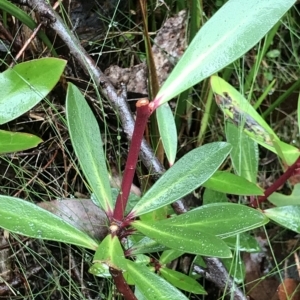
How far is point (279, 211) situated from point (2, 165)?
514 mm

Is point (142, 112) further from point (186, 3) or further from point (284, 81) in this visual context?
point (284, 81)

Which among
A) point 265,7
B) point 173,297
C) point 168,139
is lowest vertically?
point 173,297

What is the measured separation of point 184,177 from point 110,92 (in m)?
0.25

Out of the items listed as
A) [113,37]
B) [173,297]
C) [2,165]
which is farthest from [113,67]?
[173,297]

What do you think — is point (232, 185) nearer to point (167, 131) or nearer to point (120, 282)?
point (167, 131)

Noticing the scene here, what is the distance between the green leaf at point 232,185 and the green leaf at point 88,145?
0.21m

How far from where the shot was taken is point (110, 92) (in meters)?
0.87

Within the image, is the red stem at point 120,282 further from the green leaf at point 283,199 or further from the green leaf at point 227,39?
the green leaf at point 283,199

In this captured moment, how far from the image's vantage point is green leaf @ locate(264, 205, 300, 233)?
84 centimetres

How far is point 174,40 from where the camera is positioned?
1.10m

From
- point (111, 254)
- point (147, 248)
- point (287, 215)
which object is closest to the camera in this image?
point (111, 254)

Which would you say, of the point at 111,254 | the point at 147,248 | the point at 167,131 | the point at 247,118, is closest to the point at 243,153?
the point at 247,118

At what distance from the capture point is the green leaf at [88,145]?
2.24 feet

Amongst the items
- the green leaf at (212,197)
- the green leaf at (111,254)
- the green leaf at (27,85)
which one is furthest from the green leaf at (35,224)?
the green leaf at (212,197)
